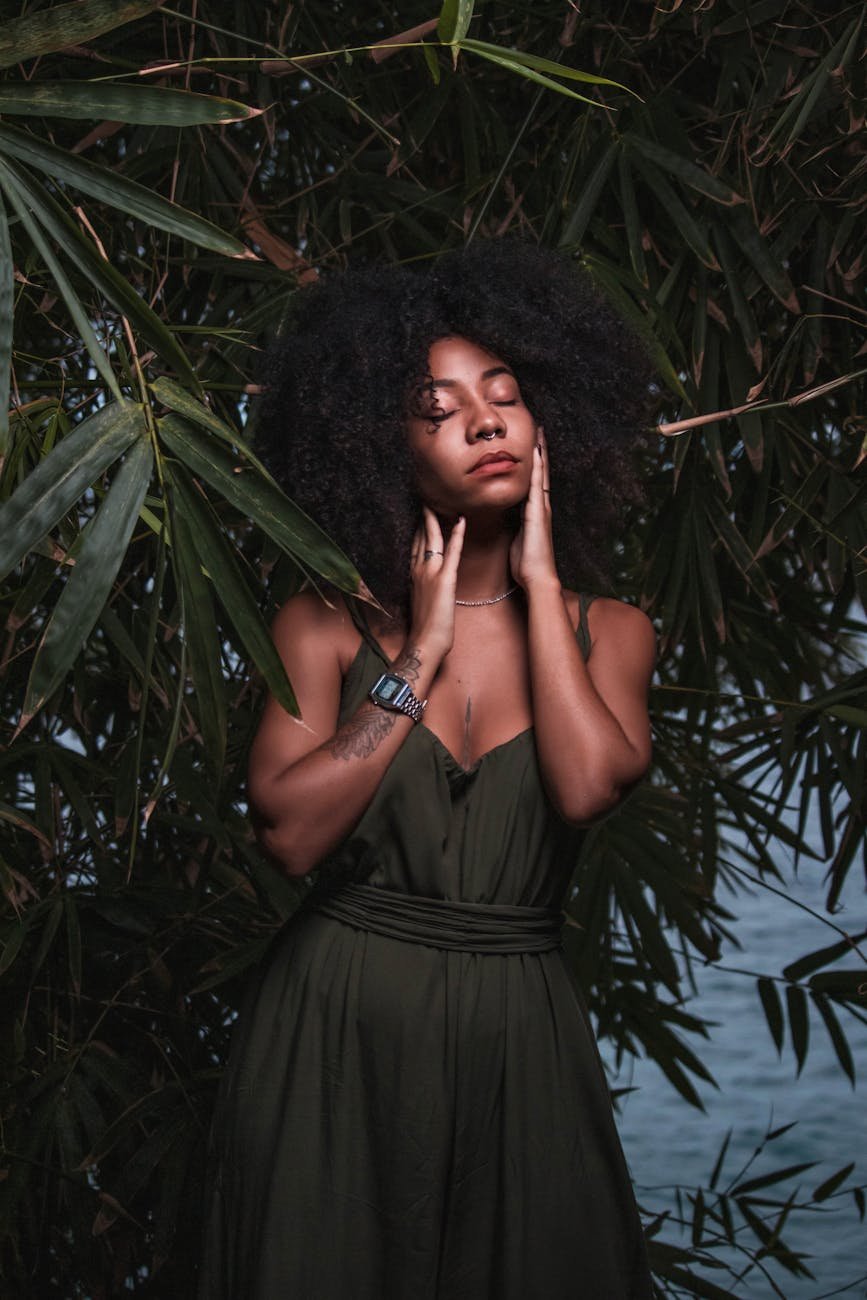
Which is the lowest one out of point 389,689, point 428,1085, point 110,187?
point 428,1085

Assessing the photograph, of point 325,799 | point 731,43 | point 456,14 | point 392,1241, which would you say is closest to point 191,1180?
point 392,1241

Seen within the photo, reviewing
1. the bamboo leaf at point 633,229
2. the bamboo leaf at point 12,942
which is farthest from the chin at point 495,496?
the bamboo leaf at point 12,942

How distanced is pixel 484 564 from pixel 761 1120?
9.81 ft

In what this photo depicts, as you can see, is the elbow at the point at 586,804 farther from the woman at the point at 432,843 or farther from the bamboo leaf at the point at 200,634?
the bamboo leaf at the point at 200,634

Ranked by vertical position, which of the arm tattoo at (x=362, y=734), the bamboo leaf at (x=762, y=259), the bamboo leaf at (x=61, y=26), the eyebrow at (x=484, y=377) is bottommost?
the arm tattoo at (x=362, y=734)

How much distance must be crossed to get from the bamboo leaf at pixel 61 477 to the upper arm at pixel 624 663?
51 cm

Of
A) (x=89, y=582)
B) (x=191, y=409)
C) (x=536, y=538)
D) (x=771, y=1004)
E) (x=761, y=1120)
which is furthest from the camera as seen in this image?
(x=761, y=1120)

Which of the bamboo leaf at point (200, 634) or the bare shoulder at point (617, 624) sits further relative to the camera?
the bare shoulder at point (617, 624)

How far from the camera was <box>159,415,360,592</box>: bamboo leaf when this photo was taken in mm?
1312

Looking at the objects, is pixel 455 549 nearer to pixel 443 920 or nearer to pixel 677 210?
pixel 443 920

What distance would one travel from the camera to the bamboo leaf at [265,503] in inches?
51.6

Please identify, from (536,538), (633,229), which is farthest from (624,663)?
(633,229)

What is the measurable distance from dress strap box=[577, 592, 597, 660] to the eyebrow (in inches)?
9.3

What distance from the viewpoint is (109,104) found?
1313 millimetres
